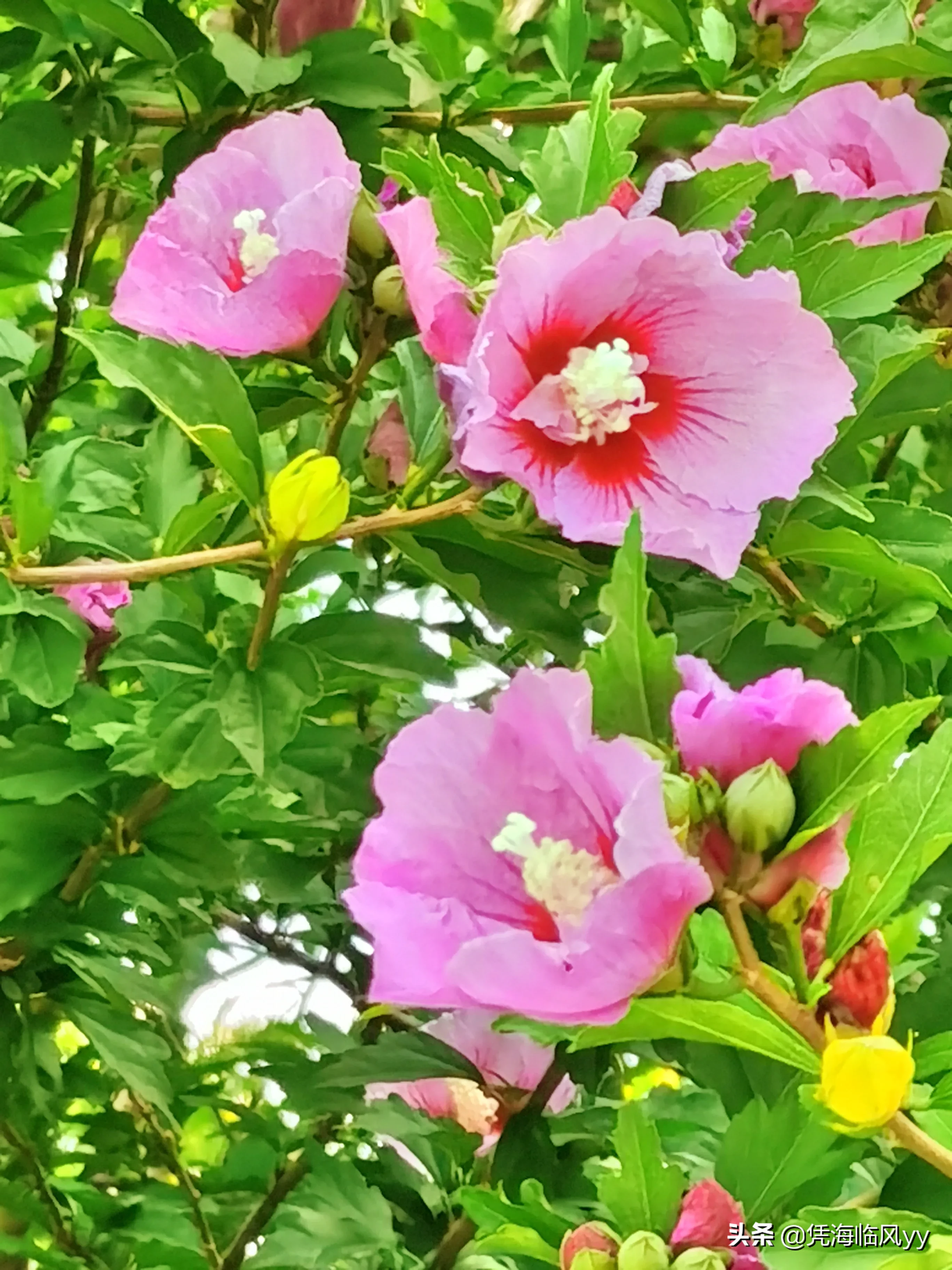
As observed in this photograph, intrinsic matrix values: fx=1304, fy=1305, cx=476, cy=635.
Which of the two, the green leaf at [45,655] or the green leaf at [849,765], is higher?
the green leaf at [849,765]

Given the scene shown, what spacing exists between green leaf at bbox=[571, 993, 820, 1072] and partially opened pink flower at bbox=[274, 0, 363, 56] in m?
0.44

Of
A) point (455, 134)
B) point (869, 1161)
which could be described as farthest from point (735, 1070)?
point (455, 134)

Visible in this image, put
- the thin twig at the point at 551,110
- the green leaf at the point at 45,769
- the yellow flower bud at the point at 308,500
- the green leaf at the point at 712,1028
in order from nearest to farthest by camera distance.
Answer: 1. the green leaf at the point at 712,1028
2. the yellow flower bud at the point at 308,500
3. the green leaf at the point at 45,769
4. the thin twig at the point at 551,110

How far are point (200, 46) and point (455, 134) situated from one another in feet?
0.40

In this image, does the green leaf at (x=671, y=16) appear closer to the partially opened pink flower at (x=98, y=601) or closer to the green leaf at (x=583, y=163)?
the green leaf at (x=583, y=163)

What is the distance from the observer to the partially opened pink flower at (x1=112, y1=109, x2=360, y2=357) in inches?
16.8

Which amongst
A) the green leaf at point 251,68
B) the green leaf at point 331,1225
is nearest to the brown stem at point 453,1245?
the green leaf at point 331,1225

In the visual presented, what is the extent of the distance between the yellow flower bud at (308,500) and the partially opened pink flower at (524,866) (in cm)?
8

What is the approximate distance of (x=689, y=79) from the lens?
0.65 metres

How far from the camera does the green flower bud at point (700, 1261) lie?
13.9 inches

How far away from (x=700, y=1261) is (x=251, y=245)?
344 millimetres

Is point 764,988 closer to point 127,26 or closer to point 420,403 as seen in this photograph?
point 420,403

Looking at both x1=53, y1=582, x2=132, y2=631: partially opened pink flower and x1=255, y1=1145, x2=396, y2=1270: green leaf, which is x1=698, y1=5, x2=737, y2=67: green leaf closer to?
x1=53, y1=582, x2=132, y2=631: partially opened pink flower

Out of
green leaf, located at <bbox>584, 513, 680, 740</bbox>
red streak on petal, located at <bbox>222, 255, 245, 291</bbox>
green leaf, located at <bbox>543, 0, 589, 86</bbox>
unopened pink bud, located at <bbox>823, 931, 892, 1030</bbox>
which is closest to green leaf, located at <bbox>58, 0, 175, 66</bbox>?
red streak on petal, located at <bbox>222, 255, 245, 291</bbox>
